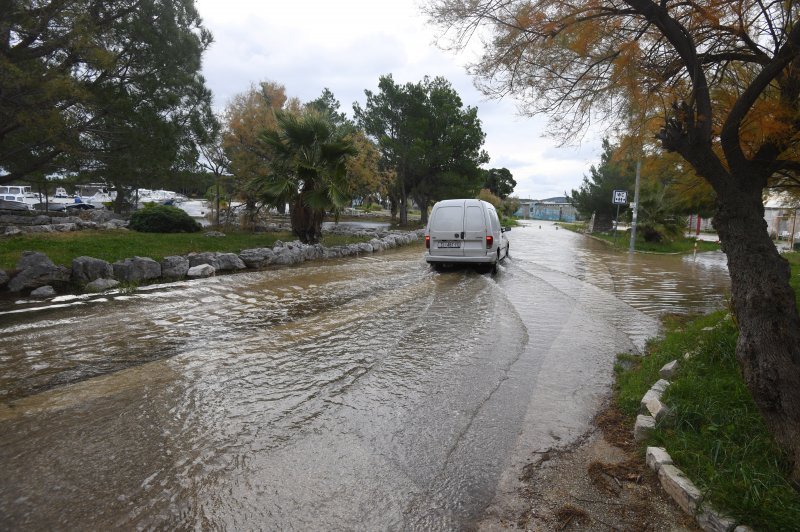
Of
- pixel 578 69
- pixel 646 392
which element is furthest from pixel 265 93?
pixel 646 392

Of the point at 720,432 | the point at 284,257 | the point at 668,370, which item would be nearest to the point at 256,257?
the point at 284,257

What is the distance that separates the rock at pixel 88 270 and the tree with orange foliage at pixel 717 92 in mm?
8259

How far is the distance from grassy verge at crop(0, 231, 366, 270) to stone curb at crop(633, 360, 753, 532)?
10735mm

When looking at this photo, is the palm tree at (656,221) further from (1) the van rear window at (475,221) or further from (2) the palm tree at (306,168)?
(2) the palm tree at (306,168)

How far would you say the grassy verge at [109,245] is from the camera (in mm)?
10305

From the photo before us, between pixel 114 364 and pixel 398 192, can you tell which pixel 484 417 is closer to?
pixel 114 364

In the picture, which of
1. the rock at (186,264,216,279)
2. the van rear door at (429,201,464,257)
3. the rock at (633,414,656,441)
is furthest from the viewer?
the van rear door at (429,201,464,257)

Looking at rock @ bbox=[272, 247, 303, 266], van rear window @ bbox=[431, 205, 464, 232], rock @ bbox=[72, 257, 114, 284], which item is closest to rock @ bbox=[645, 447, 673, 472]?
van rear window @ bbox=[431, 205, 464, 232]

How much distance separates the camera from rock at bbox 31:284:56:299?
324 inches

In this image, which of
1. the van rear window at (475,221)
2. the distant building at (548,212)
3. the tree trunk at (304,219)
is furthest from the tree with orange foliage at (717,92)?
the distant building at (548,212)

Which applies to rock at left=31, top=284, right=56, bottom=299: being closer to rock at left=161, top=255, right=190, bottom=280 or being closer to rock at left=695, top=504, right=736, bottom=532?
rock at left=161, top=255, right=190, bottom=280

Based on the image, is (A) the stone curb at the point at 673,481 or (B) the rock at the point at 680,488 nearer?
(A) the stone curb at the point at 673,481

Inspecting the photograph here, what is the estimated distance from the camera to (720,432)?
340 cm

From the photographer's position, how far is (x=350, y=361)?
5461 millimetres
